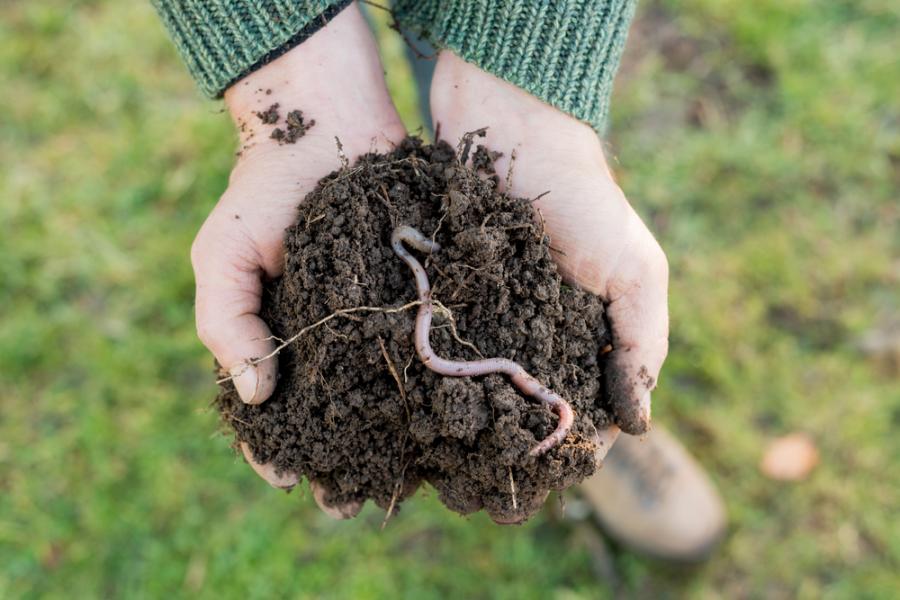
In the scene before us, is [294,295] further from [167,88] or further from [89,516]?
[167,88]

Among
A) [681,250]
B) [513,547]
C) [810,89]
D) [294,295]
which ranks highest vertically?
[294,295]

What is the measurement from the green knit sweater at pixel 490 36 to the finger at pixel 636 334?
58 cm

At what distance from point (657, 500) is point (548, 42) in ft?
8.95

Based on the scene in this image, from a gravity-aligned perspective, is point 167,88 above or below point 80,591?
above

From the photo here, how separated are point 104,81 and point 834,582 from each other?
5.85 metres

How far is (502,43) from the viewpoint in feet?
8.80

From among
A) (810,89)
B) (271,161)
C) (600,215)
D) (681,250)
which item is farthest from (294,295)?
(810,89)

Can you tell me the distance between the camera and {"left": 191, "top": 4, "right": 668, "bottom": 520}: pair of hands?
2.62m

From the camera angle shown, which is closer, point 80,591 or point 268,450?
point 268,450

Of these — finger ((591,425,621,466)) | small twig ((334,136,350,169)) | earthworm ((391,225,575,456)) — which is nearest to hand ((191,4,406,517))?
small twig ((334,136,350,169))

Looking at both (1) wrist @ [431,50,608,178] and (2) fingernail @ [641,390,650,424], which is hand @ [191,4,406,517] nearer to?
(1) wrist @ [431,50,608,178]

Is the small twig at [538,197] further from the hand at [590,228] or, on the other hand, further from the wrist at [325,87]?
the wrist at [325,87]

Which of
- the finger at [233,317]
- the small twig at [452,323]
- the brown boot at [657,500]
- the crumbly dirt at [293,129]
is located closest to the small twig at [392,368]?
the small twig at [452,323]

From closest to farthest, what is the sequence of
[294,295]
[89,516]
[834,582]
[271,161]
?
[294,295] < [271,161] < [834,582] < [89,516]
